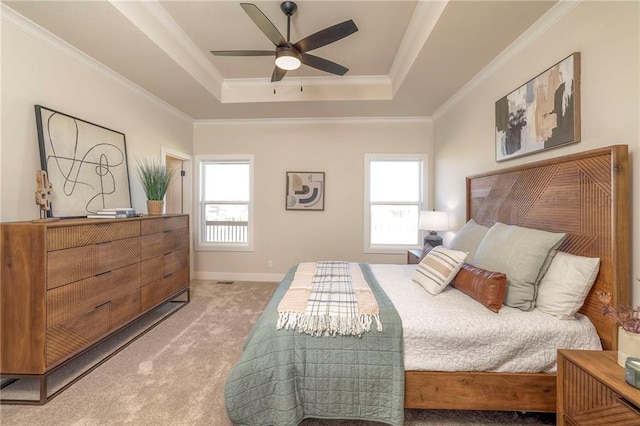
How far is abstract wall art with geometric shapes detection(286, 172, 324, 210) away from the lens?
4.11 meters

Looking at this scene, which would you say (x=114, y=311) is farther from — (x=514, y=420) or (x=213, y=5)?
(x=514, y=420)

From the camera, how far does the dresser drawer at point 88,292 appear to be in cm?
166

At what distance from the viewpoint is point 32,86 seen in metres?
1.95

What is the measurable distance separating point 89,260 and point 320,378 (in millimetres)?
1899

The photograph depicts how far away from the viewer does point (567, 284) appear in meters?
1.47

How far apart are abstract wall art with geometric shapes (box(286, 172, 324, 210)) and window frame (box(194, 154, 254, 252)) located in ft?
2.13

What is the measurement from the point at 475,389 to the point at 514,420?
0.43m

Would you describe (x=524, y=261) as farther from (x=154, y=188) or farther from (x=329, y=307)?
(x=154, y=188)

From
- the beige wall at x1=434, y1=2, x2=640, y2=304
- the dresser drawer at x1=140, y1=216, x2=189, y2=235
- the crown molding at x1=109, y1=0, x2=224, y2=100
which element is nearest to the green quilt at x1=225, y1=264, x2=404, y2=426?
the beige wall at x1=434, y1=2, x2=640, y2=304

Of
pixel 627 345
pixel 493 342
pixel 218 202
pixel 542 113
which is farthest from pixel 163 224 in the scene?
pixel 542 113

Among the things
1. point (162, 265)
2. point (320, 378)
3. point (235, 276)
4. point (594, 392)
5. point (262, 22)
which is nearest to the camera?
point (594, 392)

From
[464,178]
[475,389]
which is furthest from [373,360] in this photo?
[464,178]

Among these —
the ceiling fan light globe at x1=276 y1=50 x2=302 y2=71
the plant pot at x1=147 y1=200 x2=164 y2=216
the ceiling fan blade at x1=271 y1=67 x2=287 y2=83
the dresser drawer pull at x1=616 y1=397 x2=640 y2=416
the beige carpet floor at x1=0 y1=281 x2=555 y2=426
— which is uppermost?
the ceiling fan blade at x1=271 y1=67 x2=287 y2=83

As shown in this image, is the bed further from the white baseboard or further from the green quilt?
the white baseboard
